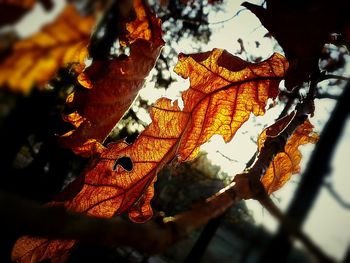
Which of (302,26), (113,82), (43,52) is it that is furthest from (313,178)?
(113,82)

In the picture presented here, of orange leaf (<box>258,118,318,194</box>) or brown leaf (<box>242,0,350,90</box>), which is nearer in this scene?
brown leaf (<box>242,0,350,90</box>)

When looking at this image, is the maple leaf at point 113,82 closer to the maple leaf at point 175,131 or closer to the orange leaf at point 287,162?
the maple leaf at point 175,131

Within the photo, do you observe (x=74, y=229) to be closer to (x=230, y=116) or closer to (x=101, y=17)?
(x=101, y=17)

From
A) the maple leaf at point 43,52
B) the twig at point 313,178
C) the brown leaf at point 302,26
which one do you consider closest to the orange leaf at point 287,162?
the brown leaf at point 302,26

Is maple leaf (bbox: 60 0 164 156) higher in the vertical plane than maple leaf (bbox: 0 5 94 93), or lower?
higher

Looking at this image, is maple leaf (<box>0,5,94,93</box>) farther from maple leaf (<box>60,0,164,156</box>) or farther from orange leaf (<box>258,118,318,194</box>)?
orange leaf (<box>258,118,318,194</box>)

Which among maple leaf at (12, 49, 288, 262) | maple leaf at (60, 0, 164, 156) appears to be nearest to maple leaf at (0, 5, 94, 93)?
maple leaf at (60, 0, 164, 156)
